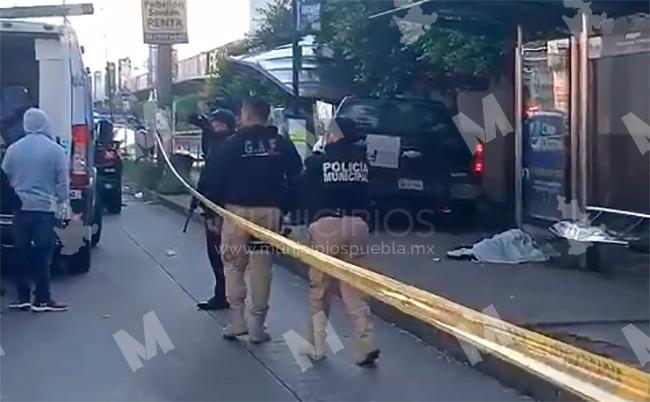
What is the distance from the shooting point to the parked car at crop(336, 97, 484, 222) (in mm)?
16625

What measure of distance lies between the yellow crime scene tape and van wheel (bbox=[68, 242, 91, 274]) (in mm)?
5685

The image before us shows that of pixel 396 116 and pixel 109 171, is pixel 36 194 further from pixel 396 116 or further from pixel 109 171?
pixel 109 171

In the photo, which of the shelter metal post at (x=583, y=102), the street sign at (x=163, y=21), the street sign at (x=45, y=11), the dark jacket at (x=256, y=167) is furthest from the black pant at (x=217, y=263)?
the street sign at (x=163, y=21)

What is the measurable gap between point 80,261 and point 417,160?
4.53 metres

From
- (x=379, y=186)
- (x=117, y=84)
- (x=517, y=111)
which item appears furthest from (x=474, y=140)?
(x=117, y=84)

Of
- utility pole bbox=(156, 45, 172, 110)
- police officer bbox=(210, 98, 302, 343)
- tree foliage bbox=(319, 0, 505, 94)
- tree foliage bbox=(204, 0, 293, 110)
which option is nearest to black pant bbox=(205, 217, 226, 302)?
police officer bbox=(210, 98, 302, 343)

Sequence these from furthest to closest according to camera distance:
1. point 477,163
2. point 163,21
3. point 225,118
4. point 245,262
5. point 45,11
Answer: point 163,21 < point 45,11 < point 477,163 < point 225,118 < point 245,262

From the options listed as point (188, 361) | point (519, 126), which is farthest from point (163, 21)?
point (188, 361)

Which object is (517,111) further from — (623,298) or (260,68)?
(260,68)

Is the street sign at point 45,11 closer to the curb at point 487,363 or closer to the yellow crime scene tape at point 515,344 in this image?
the curb at point 487,363

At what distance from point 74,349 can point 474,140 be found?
8.92m

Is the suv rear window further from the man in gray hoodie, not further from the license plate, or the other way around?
the man in gray hoodie

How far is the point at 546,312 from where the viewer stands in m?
10.4

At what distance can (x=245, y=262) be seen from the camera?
10.3 metres
